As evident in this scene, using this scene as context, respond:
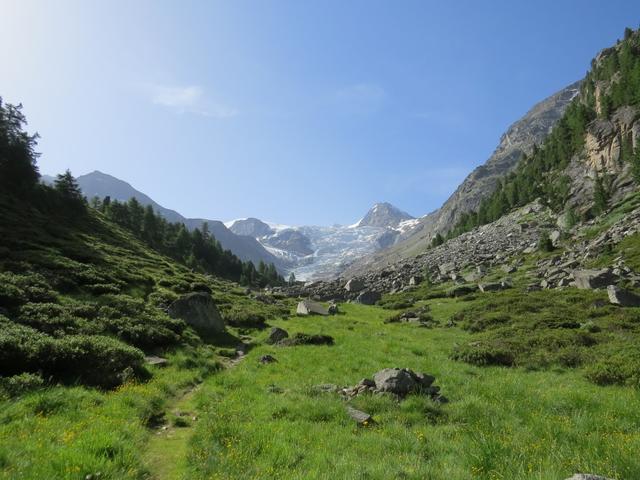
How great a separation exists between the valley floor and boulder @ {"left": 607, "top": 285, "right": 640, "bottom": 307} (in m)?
17.4

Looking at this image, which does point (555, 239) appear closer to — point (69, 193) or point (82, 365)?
point (82, 365)

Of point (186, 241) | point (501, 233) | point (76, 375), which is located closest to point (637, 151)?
point (501, 233)

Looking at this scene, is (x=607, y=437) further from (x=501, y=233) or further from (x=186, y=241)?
(x=186, y=241)

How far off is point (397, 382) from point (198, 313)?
1752 cm

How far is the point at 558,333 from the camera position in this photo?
22875 millimetres

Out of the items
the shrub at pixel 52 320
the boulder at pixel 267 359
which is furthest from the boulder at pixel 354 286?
the shrub at pixel 52 320

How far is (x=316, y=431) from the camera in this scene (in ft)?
33.7

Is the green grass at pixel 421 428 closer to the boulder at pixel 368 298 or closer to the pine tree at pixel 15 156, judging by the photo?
the boulder at pixel 368 298

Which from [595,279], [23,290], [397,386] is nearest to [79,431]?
[397,386]

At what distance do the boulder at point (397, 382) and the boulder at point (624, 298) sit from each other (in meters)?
24.5

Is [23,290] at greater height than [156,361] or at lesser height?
greater

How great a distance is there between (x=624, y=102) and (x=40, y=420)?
433 ft

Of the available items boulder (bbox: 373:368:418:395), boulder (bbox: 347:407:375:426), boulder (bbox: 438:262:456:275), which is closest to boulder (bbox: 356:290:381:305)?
boulder (bbox: 438:262:456:275)

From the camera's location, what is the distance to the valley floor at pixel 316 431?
7574 millimetres
